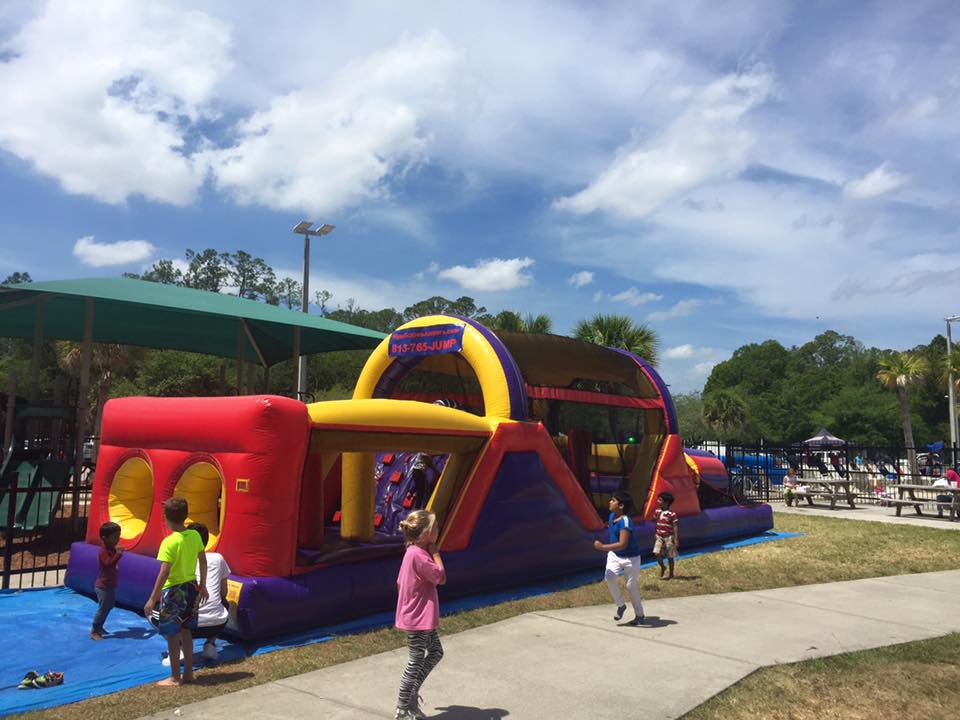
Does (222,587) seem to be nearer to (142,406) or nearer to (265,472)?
(265,472)

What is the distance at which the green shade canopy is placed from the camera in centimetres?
1130

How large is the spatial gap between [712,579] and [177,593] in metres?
6.39

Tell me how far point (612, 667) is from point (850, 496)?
15050mm

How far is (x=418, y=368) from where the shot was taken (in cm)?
1093

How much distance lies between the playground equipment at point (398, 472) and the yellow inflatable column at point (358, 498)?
0.7 inches

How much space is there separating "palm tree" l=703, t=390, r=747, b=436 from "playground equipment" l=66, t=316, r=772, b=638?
3648 cm

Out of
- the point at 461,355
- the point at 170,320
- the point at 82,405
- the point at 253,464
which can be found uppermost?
the point at 170,320

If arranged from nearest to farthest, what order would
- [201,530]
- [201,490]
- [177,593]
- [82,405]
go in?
[177,593]
[201,530]
[201,490]
[82,405]

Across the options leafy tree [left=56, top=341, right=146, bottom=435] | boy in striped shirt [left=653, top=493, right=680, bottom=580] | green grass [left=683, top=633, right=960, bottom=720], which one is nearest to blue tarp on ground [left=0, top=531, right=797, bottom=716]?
boy in striped shirt [left=653, top=493, right=680, bottom=580]

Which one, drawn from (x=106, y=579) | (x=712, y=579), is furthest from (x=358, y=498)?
(x=712, y=579)

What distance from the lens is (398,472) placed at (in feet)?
32.2

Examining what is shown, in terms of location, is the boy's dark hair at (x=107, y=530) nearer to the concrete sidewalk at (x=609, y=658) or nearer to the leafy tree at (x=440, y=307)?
the concrete sidewalk at (x=609, y=658)

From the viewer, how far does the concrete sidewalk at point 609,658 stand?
4688mm

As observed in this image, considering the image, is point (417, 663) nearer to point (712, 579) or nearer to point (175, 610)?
point (175, 610)
